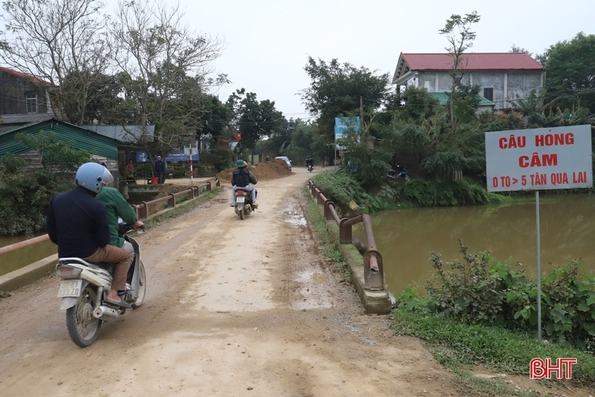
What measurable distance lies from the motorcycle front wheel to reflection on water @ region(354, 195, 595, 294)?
4879 mm

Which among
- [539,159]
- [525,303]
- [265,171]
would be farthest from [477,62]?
[525,303]

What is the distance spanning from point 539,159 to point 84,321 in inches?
179

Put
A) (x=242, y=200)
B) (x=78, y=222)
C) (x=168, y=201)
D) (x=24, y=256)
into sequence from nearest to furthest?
(x=78, y=222) → (x=24, y=256) → (x=242, y=200) → (x=168, y=201)

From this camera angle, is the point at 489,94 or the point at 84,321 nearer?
the point at 84,321

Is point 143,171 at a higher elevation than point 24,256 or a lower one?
higher

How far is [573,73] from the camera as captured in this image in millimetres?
37969

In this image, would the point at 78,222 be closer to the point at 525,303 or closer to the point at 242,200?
the point at 525,303

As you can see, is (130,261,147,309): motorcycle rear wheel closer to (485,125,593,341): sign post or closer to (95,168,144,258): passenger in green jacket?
(95,168,144,258): passenger in green jacket

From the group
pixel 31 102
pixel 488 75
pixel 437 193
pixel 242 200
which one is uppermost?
pixel 488 75

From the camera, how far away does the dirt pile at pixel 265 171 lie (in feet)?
104

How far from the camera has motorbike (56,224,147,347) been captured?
416 centimetres

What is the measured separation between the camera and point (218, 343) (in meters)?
4.41

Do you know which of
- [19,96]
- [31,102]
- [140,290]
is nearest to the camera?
[140,290]

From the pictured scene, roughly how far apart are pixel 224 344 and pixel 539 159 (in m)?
3.50
